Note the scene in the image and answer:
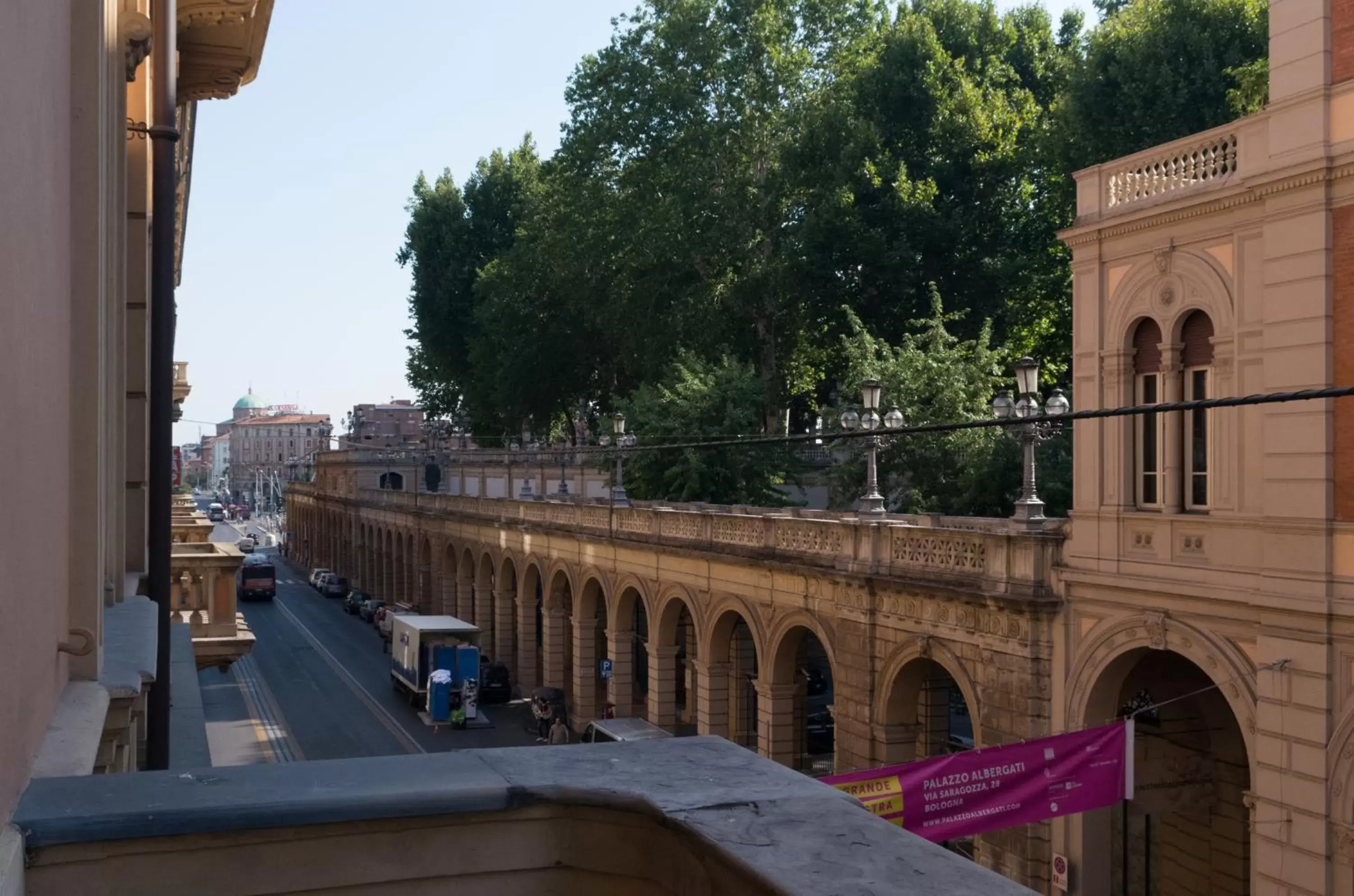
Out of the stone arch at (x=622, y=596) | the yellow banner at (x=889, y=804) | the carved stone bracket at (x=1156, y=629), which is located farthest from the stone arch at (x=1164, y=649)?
the stone arch at (x=622, y=596)

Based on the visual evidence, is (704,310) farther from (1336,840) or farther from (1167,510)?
(1336,840)

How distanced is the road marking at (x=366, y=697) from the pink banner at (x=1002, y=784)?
15.4 m

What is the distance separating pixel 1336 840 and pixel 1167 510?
A: 4539mm

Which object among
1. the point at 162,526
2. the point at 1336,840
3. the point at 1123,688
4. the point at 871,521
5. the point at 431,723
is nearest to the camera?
the point at 162,526

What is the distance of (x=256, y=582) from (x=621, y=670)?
128 feet

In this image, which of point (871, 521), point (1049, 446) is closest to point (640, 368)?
point (1049, 446)

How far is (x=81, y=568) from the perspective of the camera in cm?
483

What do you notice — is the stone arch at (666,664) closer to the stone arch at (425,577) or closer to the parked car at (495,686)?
the parked car at (495,686)

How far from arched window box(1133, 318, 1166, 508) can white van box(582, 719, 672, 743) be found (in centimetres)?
1304

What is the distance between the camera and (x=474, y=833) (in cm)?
337

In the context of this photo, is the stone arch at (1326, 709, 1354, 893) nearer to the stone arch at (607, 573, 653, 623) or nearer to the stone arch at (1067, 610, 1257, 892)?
the stone arch at (1067, 610, 1257, 892)

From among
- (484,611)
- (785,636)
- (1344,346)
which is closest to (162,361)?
(1344,346)

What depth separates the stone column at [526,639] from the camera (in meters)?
45.5

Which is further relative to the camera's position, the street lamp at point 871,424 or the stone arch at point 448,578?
the stone arch at point 448,578
